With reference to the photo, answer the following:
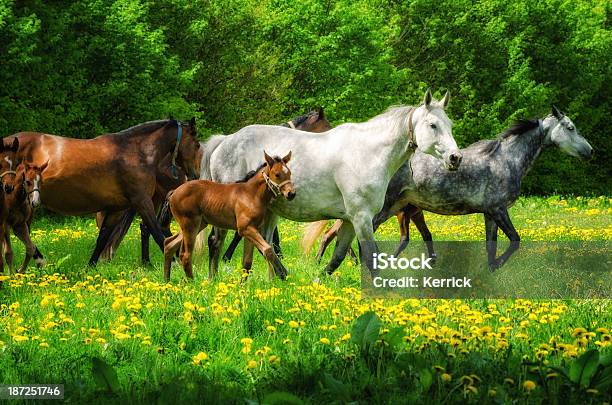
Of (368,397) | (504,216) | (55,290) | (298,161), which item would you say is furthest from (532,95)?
(368,397)

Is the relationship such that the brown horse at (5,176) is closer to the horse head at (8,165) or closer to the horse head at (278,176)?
the horse head at (8,165)

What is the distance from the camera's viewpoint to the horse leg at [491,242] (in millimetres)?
11625

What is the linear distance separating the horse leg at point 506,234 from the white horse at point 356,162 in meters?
2.28

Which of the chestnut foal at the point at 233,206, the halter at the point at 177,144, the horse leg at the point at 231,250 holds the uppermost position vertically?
the halter at the point at 177,144

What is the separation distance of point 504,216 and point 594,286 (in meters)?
2.87

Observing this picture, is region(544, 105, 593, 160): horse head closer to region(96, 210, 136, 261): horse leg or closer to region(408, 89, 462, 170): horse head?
region(408, 89, 462, 170): horse head

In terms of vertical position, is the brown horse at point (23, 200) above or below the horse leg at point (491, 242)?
above

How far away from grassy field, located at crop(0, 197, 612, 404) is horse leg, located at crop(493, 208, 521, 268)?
3.01 meters

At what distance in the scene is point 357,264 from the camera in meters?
12.3

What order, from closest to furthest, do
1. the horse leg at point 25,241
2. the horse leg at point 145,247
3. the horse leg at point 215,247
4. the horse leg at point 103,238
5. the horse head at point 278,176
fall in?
the horse head at point 278,176, the horse leg at point 215,247, the horse leg at point 25,241, the horse leg at point 103,238, the horse leg at point 145,247

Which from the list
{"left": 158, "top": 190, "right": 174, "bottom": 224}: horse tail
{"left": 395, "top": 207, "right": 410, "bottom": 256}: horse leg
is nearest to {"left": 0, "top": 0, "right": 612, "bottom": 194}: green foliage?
{"left": 158, "top": 190, "right": 174, "bottom": 224}: horse tail

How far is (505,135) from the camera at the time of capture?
12.8m

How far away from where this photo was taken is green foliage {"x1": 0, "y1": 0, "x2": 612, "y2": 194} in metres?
22.5

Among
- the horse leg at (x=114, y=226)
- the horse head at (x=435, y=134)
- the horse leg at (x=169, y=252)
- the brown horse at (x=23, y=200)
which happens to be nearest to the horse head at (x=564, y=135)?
the horse head at (x=435, y=134)
